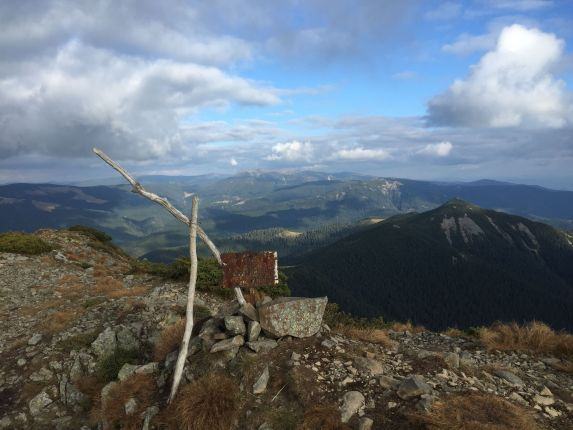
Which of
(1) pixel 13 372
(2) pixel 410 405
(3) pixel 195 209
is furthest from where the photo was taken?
(1) pixel 13 372

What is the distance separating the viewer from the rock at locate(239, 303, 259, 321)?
43.9 ft

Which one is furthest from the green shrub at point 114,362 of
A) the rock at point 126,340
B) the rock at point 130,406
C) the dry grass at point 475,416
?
the dry grass at point 475,416

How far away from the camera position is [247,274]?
12930mm

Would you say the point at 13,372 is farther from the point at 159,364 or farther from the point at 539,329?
the point at 539,329

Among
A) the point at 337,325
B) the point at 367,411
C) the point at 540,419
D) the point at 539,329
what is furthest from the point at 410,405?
the point at 539,329

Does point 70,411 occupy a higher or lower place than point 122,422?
lower

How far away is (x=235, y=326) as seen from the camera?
12914mm

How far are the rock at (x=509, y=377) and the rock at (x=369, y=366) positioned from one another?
4424 millimetres

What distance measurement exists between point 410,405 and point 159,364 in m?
8.98

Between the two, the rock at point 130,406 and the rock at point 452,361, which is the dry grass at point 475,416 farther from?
the rock at point 130,406

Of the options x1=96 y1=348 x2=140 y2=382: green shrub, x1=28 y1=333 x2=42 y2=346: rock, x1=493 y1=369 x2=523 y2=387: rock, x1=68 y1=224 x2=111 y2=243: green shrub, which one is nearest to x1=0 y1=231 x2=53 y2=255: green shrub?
x1=68 y1=224 x2=111 y2=243: green shrub

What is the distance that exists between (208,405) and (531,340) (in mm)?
14642

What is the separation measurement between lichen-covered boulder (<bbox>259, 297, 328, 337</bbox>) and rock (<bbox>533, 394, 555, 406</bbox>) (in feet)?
22.8

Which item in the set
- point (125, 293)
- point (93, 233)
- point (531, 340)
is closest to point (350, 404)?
point (531, 340)
